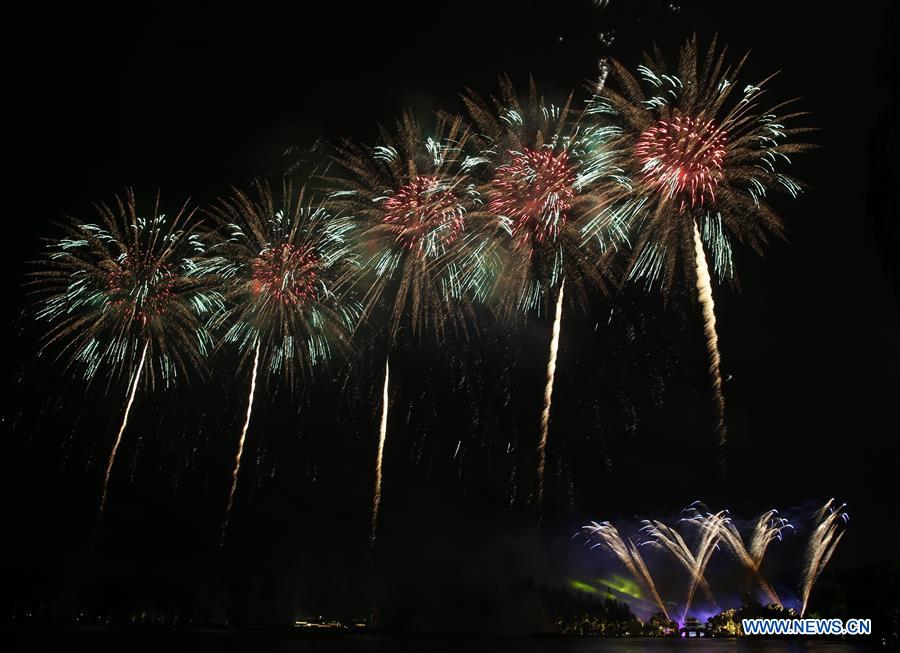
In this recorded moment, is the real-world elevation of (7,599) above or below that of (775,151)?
below

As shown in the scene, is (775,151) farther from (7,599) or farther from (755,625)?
(7,599)

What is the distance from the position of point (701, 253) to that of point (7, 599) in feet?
600

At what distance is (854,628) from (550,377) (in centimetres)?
7707

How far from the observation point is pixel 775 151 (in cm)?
2519

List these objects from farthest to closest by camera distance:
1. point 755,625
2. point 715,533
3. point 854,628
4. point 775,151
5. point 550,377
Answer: point 755,625
point 854,628
point 715,533
point 550,377
point 775,151

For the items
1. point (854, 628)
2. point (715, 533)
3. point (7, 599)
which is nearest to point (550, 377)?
point (715, 533)

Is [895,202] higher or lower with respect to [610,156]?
lower

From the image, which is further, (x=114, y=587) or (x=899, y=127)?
(x=114, y=587)

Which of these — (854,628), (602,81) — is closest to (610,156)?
(602,81)

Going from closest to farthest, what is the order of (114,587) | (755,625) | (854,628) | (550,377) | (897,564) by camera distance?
(550,377) → (897,564) → (854,628) → (755,625) → (114,587)

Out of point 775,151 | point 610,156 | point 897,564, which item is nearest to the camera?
point 775,151

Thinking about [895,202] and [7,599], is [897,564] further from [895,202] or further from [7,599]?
[7,599]

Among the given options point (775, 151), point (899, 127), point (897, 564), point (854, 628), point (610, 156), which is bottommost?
point (854, 628)

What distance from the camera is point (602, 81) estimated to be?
26297mm
